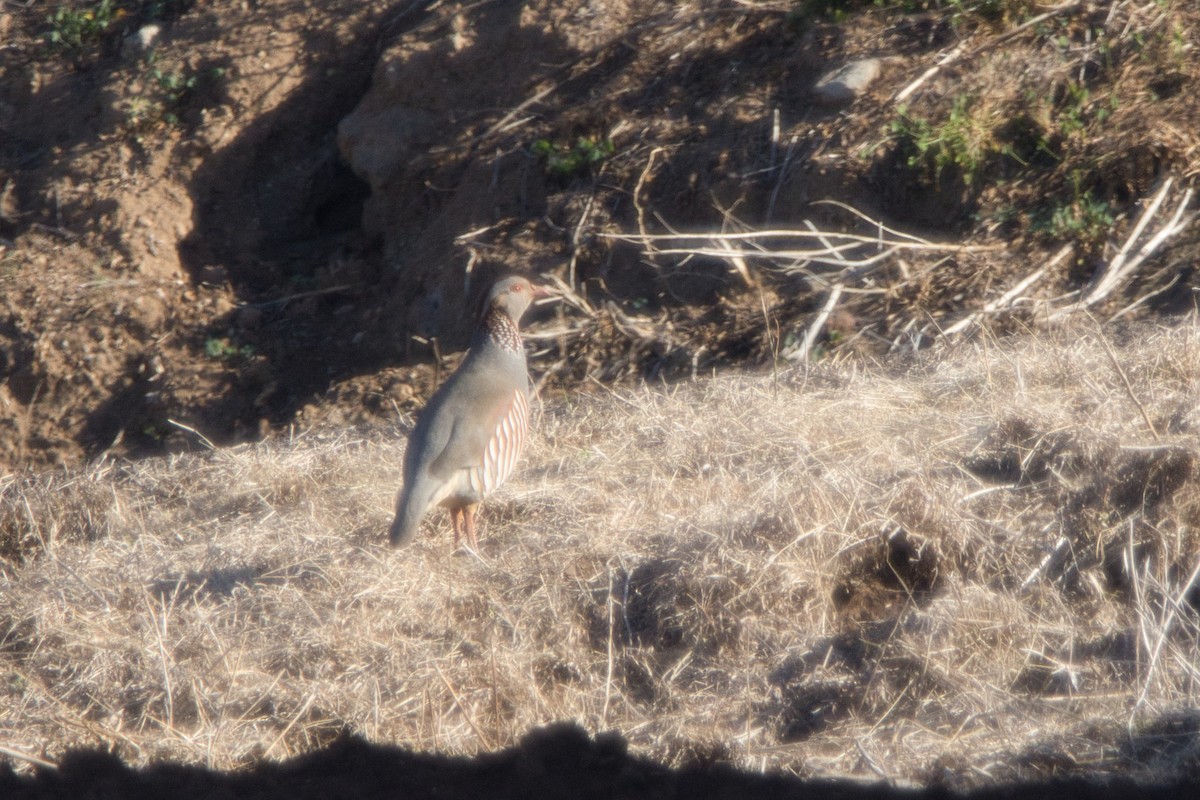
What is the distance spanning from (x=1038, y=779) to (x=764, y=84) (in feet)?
20.0

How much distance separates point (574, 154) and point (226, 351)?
9.58 feet

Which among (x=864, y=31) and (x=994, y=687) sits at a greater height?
(x=864, y=31)

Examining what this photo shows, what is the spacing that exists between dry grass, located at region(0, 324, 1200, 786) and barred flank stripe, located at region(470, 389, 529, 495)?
223mm

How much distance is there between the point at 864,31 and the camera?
29.7ft

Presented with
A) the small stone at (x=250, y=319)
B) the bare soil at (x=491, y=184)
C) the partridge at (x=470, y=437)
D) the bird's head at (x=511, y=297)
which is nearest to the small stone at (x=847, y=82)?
the bare soil at (x=491, y=184)

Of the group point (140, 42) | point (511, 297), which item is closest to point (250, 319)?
point (140, 42)

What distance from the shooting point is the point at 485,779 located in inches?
162

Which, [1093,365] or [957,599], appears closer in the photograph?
[957,599]

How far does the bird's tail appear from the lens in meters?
5.50

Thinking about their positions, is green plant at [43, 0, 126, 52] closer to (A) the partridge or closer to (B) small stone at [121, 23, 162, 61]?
(B) small stone at [121, 23, 162, 61]

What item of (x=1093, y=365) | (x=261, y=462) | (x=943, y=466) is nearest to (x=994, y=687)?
(x=943, y=466)

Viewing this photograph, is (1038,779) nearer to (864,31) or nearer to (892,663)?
(892,663)

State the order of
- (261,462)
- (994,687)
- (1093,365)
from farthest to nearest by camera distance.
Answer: (261,462) < (1093,365) < (994,687)

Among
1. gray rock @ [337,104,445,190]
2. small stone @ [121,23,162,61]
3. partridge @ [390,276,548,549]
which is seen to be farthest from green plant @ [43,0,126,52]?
partridge @ [390,276,548,549]
